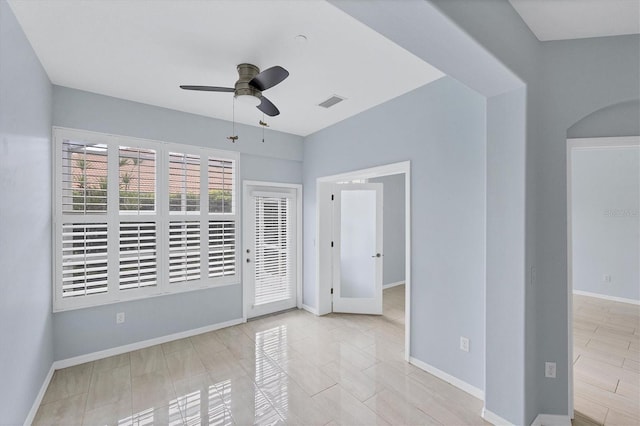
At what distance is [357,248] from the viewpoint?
4633mm

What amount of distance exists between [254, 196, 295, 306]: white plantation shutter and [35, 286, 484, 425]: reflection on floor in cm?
93

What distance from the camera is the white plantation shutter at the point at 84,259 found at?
3.01 meters

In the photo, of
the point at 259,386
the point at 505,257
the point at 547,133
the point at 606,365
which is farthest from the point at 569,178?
the point at 259,386

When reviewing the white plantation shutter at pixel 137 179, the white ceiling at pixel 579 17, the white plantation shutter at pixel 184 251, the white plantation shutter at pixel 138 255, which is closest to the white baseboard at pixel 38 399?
the white plantation shutter at pixel 138 255

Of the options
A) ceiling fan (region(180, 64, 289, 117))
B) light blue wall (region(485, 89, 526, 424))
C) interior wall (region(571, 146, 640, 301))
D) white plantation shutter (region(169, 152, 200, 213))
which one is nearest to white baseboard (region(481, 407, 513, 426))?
light blue wall (region(485, 89, 526, 424))

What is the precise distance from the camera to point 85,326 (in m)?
3.10

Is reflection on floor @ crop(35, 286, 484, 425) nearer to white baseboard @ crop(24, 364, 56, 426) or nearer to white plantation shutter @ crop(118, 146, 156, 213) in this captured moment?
white baseboard @ crop(24, 364, 56, 426)

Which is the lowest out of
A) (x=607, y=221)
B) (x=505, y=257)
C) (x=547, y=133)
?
(x=505, y=257)

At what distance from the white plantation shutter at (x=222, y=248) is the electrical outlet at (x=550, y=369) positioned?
3.63m

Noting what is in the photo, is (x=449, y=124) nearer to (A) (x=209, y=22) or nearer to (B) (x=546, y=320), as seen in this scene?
(B) (x=546, y=320)

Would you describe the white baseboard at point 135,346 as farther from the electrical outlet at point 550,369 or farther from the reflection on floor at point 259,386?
the electrical outlet at point 550,369

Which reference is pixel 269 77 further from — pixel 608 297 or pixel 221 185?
pixel 608 297

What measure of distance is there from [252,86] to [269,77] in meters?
0.30

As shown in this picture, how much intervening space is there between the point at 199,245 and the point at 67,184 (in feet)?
5.08
